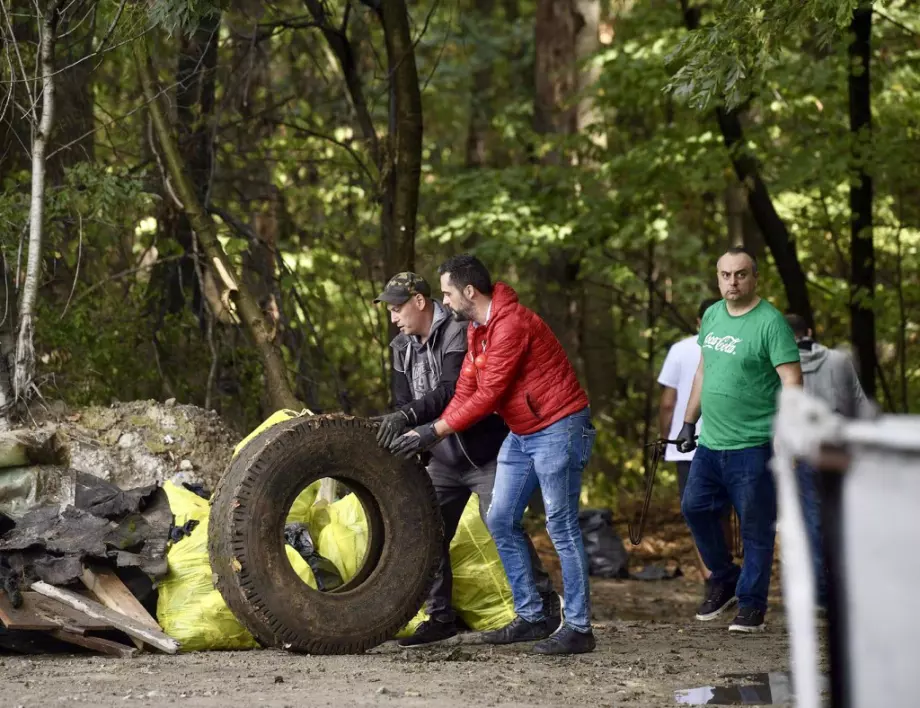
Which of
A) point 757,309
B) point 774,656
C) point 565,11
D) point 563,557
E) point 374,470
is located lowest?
point 774,656

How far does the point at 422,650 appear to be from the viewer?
6.80 metres

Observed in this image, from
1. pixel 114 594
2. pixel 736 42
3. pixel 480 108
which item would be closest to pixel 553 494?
pixel 114 594

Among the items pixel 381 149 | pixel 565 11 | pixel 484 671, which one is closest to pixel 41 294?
pixel 381 149

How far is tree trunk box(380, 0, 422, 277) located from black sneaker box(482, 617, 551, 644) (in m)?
4.23

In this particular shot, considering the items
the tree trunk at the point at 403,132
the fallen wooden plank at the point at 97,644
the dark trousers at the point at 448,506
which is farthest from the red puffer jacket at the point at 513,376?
the tree trunk at the point at 403,132

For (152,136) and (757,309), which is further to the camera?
(152,136)

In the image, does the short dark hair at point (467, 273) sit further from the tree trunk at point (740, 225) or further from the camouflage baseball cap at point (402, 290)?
the tree trunk at point (740, 225)

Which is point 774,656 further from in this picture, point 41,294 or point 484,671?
point 41,294

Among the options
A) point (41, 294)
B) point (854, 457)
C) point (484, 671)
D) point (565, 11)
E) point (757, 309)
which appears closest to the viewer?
point (854, 457)

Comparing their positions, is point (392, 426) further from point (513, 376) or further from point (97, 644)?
point (97, 644)

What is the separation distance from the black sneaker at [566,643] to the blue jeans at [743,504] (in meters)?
1.29

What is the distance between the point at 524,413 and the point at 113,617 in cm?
227

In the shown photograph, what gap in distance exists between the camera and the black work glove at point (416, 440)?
21.2ft

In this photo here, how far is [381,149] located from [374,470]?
4.52m
